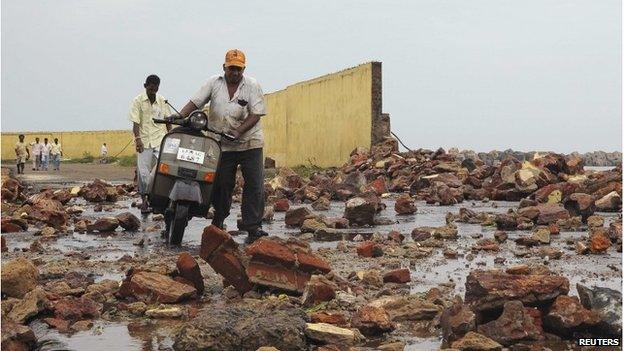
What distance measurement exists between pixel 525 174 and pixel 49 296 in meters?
11.1

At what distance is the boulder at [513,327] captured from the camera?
13.5ft

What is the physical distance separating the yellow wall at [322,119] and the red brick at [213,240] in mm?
16898

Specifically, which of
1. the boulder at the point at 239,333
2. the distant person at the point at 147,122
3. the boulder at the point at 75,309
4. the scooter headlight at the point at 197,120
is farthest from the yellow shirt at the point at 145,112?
the boulder at the point at 239,333

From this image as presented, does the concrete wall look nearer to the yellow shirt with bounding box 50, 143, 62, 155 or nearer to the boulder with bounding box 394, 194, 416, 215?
the yellow shirt with bounding box 50, 143, 62, 155

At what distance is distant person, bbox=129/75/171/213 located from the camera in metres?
10.7

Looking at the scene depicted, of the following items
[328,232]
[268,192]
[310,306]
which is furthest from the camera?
[268,192]

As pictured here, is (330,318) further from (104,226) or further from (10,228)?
(10,228)

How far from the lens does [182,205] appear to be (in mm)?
7816

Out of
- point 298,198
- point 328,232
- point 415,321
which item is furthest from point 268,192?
point 415,321

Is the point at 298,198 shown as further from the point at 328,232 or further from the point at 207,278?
the point at 207,278

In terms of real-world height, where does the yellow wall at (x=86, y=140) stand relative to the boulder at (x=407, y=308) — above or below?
above

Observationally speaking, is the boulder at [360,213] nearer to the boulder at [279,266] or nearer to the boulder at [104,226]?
the boulder at [104,226]

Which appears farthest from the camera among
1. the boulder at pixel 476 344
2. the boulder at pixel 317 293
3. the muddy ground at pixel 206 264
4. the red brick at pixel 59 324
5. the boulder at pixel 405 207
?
the boulder at pixel 405 207

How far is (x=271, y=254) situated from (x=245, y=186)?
3121 millimetres
